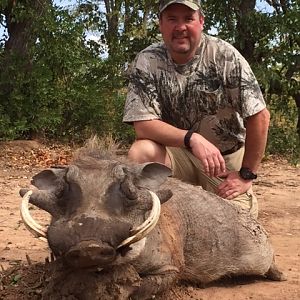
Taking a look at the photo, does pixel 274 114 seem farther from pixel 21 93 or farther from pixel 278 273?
pixel 278 273

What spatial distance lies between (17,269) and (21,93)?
8.17 meters

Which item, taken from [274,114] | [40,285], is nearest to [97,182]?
[40,285]

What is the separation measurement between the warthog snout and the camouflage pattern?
6.54 ft

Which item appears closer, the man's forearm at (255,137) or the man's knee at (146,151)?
the man's knee at (146,151)

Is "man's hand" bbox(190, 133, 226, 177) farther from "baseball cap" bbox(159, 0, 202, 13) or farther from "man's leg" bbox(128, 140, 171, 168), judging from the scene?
"baseball cap" bbox(159, 0, 202, 13)

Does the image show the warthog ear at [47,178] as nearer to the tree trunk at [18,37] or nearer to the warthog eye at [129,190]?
the warthog eye at [129,190]

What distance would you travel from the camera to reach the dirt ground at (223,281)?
153 inches

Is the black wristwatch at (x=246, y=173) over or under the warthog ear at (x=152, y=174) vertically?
under

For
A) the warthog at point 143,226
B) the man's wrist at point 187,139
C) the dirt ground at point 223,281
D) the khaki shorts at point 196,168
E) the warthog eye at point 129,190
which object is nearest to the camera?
the warthog at point 143,226

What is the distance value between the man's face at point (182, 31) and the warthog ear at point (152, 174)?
1.47 meters

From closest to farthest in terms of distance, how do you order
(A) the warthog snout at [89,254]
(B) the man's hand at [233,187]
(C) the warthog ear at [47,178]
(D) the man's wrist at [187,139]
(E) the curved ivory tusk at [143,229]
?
(A) the warthog snout at [89,254] → (E) the curved ivory tusk at [143,229] → (C) the warthog ear at [47,178] → (D) the man's wrist at [187,139] → (B) the man's hand at [233,187]

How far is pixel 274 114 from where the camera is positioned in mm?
11734

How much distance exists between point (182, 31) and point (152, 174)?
62.2 inches

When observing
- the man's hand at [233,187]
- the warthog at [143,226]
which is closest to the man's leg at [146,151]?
the warthog at [143,226]
